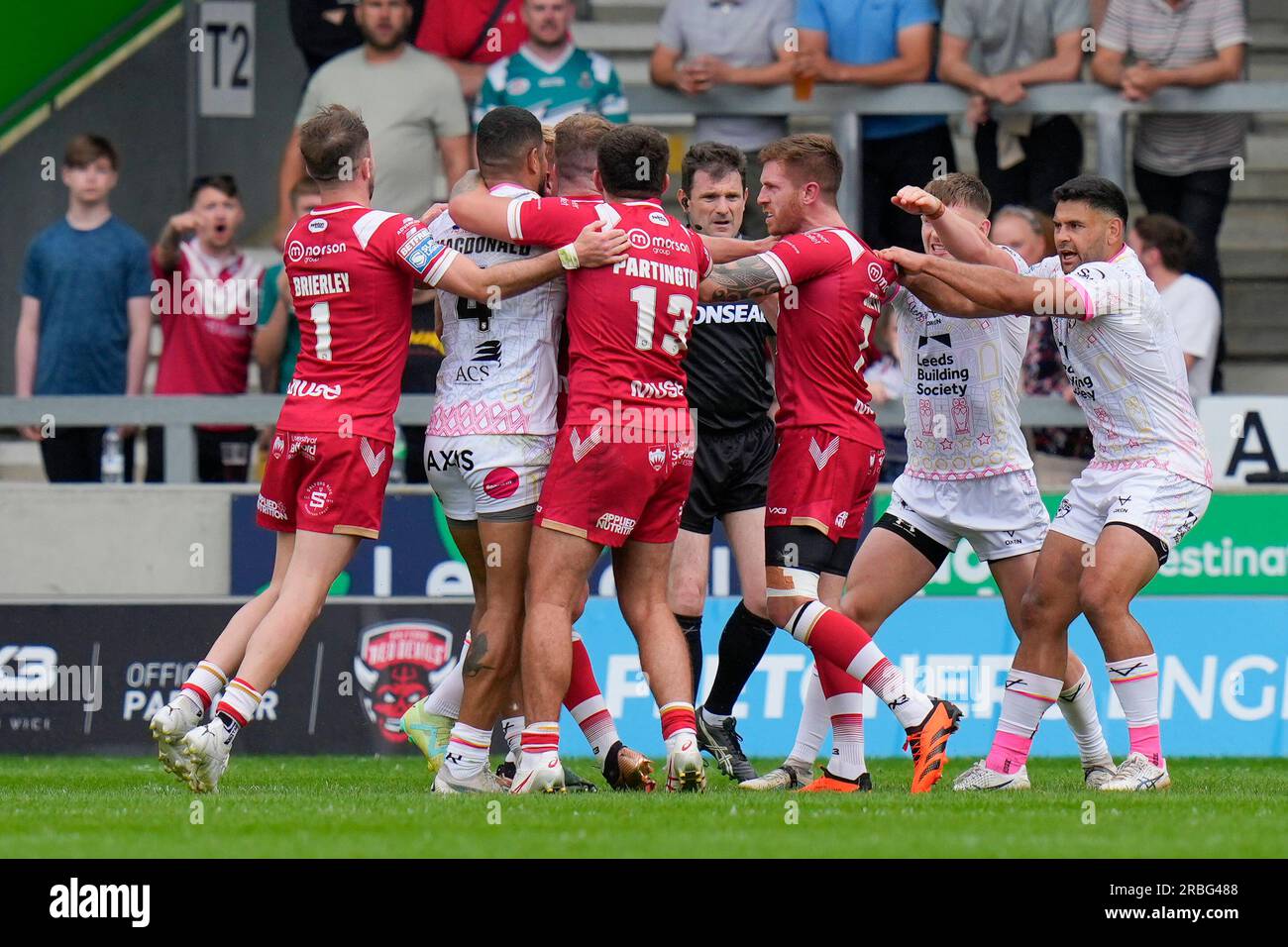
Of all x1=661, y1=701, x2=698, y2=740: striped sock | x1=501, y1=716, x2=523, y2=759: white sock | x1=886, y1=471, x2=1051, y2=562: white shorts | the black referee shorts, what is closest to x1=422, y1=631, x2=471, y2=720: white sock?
x1=501, y1=716, x2=523, y2=759: white sock

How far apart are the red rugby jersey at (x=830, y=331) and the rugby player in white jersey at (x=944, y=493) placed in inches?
14.1

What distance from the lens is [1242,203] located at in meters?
14.8

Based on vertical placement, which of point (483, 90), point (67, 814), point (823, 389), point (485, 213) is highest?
point (483, 90)

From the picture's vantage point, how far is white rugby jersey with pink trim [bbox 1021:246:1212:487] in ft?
25.3

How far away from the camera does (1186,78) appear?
12.0m

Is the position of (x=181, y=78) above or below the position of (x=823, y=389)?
above

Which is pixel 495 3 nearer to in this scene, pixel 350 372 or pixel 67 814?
pixel 350 372

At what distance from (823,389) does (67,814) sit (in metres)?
3.21

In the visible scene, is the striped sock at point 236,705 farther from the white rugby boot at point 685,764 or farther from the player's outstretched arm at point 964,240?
the player's outstretched arm at point 964,240

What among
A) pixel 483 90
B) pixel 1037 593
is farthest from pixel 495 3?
pixel 1037 593

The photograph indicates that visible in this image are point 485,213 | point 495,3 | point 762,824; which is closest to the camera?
point 762,824

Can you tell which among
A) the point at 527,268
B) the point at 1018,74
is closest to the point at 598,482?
the point at 527,268

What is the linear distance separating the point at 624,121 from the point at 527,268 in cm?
490
